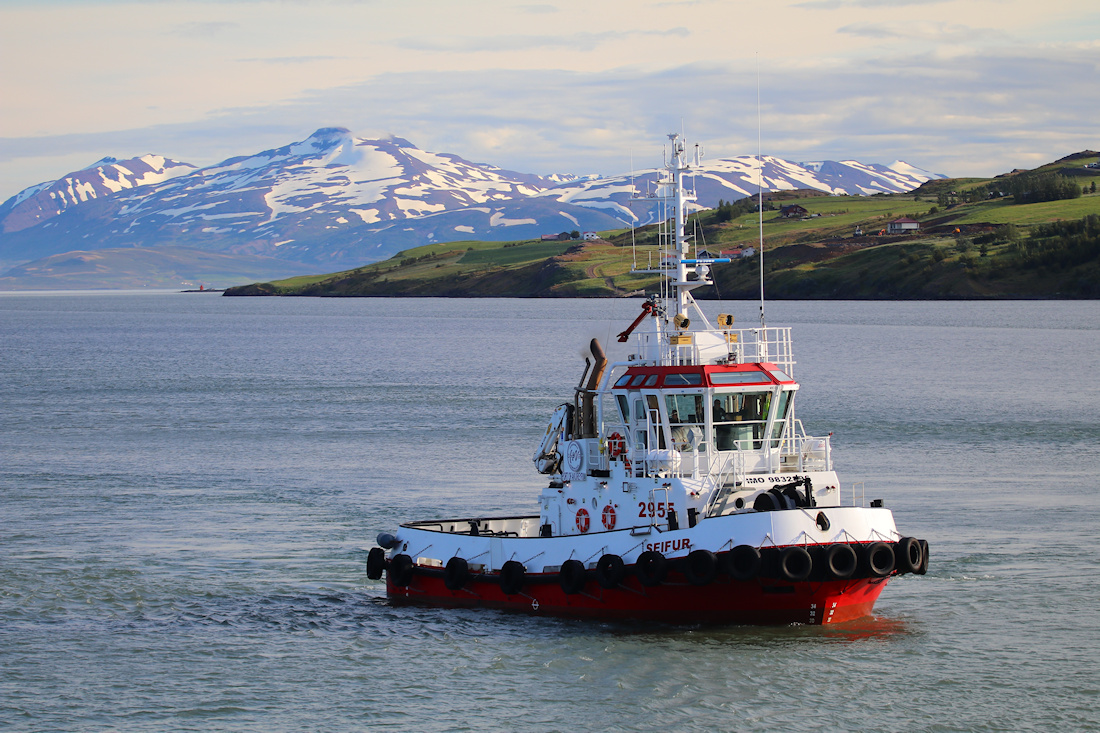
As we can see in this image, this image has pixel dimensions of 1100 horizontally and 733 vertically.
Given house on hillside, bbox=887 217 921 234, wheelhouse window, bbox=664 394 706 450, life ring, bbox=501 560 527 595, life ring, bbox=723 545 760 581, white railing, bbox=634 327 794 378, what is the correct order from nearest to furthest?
life ring, bbox=723 545 760 581
wheelhouse window, bbox=664 394 706 450
white railing, bbox=634 327 794 378
life ring, bbox=501 560 527 595
house on hillside, bbox=887 217 921 234

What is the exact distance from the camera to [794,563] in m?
19.2

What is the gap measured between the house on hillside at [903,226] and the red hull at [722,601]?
15605 centimetres

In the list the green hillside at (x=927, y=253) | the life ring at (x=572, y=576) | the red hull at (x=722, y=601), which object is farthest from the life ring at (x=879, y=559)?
the green hillside at (x=927, y=253)

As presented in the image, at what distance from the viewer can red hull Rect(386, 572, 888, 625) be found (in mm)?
19688

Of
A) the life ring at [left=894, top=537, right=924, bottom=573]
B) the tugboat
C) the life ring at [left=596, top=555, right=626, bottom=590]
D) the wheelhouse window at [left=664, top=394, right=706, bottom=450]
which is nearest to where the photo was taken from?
the tugboat

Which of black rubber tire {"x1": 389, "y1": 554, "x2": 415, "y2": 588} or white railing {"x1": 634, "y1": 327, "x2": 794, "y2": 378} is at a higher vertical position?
white railing {"x1": 634, "y1": 327, "x2": 794, "y2": 378}

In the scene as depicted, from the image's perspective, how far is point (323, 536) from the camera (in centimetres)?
2906

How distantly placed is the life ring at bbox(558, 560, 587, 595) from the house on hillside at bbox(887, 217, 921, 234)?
6159 inches

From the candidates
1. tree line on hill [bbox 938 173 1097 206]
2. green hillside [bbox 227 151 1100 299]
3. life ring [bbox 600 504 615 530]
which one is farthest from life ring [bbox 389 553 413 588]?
tree line on hill [bbox 938 173 1097 206]

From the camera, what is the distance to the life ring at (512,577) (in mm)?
21750

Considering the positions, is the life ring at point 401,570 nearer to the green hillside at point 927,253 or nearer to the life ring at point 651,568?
the life ring at point 651,568

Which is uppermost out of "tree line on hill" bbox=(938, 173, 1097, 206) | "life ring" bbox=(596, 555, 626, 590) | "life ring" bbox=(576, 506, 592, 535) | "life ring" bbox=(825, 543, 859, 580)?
"tree line on hill" bbox=(938, 173, 1097, 206)

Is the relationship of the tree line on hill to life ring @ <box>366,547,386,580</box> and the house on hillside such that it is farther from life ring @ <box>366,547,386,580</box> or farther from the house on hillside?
life ring @ <box>366,547,386,580</box>

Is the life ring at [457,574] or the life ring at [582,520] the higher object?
the life ring at [582,520]
